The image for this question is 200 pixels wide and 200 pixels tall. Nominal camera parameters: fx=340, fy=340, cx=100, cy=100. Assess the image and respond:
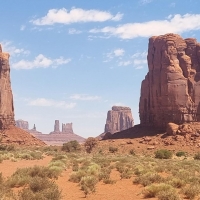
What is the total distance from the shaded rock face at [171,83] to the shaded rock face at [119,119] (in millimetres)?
76306

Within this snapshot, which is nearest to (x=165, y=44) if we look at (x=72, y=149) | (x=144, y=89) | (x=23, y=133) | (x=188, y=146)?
(x=144, y=89)

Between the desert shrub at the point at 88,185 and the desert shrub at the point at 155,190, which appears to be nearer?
the desert shrub at the point at 155,190

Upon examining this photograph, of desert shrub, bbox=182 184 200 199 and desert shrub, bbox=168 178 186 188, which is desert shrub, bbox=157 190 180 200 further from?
desert shrub, bbox=168 178 186 188

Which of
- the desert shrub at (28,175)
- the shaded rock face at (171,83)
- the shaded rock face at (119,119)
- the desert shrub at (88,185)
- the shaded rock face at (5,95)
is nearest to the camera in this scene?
the desert shrub at (88,185)

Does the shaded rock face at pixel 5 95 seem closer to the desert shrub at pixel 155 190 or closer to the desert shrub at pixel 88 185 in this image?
the desert shrub at pixel 88 185

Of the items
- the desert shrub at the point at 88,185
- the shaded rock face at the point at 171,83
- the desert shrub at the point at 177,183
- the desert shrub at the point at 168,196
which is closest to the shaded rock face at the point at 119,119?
the shaded rock face at the point at 171,83

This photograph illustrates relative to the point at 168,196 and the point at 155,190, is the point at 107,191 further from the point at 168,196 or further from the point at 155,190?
the point at 168,196

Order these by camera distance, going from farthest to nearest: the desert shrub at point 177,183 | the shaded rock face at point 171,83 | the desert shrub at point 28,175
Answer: the shaded rock face at point 171,83 → the desert shrub at point 177,183 → the desert shrub at point 28,175

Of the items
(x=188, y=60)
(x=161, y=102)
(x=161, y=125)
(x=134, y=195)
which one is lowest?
(x=134, y=195)

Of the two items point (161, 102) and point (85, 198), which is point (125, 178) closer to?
point (85, 198)

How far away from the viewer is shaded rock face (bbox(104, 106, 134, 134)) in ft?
509

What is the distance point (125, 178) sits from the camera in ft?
60.8

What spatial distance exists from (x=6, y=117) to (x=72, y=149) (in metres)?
27.4

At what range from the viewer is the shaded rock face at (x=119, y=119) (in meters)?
155
